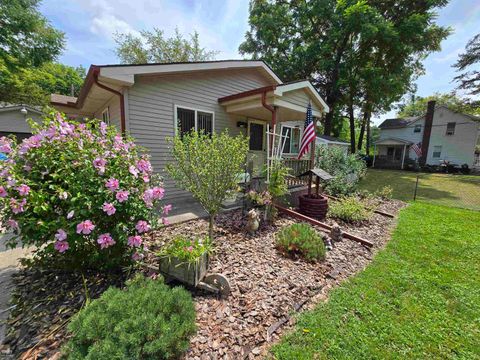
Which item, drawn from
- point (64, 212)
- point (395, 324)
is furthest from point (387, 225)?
point (64, 212)

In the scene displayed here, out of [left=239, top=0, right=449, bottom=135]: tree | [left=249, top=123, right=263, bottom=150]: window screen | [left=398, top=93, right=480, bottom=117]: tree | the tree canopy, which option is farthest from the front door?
[left=398, top=93, right=480, bottom=117]: tree

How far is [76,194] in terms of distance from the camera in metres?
2.21

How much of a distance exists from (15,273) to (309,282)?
4.07 meters

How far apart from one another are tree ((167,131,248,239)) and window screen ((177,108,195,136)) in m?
3.43

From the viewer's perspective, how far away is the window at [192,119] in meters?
6.53

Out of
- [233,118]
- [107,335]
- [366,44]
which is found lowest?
[107,335]

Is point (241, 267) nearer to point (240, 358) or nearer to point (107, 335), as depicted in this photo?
point (240, 358)

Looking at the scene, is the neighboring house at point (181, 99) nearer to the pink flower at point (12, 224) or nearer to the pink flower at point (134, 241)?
the pink flower at point (134, 241)

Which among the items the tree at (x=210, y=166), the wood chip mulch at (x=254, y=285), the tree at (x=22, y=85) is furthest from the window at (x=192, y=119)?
the tree at (x=22, y=85)

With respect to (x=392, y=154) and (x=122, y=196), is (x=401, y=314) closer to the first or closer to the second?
(x=122, y=196)

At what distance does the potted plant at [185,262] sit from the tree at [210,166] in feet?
3.08

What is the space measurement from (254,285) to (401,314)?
181 centimetres

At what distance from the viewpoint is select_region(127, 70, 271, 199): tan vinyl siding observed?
567 cm

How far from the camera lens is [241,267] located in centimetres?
307
